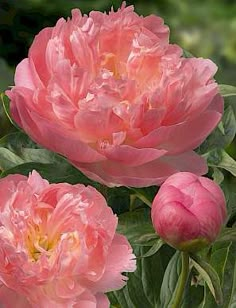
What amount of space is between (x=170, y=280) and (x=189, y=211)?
122mm

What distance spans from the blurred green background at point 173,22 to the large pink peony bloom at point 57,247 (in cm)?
141

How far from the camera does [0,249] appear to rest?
66 centimetres

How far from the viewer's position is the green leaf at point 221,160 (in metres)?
0.77

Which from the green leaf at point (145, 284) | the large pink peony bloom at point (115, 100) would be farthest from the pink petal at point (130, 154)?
the green leaf at point (145, 284)

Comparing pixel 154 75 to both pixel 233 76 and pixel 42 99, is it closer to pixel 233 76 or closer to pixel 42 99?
pixel 42 99

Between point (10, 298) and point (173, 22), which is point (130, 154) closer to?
point (10, 298)

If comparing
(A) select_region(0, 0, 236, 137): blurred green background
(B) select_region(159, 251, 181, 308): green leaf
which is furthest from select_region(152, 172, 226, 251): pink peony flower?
(A) select_region(0, 0, 236, 137): blurred green background

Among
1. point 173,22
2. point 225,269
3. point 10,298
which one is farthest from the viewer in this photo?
point 173,22

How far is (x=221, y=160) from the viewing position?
0.78 metres

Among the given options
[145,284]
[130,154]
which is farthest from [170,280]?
[130,154]

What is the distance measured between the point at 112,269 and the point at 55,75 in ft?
0.43

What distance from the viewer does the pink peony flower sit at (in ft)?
2.21

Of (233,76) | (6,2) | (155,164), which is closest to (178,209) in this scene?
(155,164)

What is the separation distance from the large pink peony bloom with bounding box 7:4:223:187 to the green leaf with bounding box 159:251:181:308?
0.28 ft
